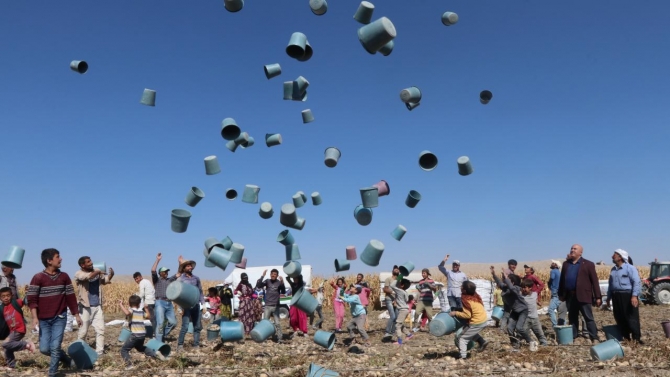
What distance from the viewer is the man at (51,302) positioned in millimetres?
6527

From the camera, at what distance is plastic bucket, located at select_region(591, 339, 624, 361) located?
7137 mm

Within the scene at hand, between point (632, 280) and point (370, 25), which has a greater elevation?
point (370, 25)

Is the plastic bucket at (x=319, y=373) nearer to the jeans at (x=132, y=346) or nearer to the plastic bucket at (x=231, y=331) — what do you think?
the plastic bucket at (x=231, y=331)

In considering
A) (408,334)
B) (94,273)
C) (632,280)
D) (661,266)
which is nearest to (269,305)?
(408,334)

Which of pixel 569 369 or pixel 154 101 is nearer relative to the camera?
pixel 569 369

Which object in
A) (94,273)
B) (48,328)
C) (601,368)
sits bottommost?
(601,368)

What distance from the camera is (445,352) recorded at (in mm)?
8391

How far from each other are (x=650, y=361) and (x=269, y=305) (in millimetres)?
6903

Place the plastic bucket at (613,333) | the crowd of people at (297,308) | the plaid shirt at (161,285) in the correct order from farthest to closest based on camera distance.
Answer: the plaid shirt at (161,285), the plastic bucket at (613,333), the crowd of people at (297,308)

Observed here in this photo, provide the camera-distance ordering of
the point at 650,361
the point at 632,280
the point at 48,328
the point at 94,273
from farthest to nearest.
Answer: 1. the point at 632,280
2. the point at 94,273
3. the point at 650,361
4. the point at 48,328

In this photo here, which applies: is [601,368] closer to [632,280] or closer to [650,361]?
[650,361]

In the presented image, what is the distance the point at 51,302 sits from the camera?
21.5ft

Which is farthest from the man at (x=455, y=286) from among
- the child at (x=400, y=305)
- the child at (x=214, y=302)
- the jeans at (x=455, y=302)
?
the child at (x=214, y=302)

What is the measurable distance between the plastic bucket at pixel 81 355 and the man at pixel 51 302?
1.82ft
